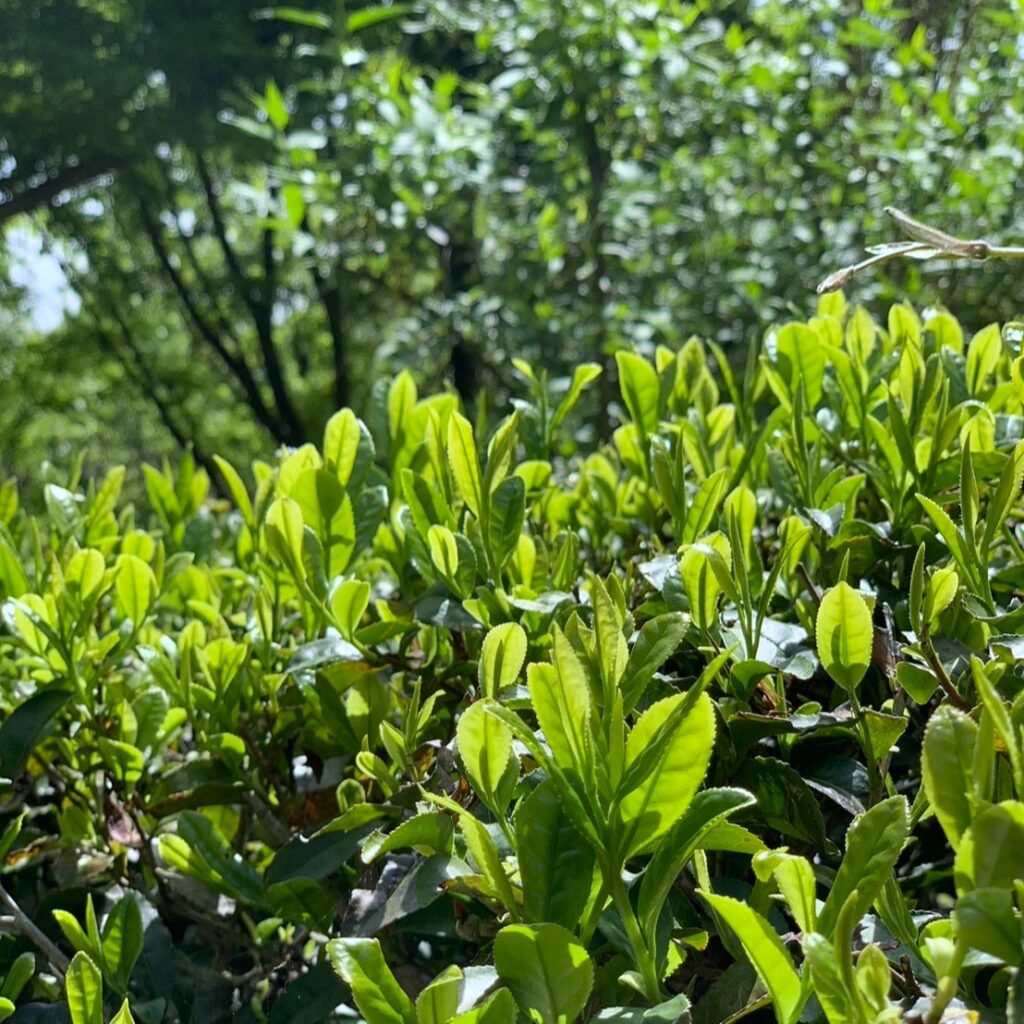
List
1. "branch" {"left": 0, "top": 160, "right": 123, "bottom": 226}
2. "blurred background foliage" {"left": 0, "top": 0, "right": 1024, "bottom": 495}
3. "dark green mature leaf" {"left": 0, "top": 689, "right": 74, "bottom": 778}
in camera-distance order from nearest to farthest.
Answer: "dark green mature leaf" {"left": 0, "top": 689, "right": 74, "bottom": 778}
"blurred background foliage" {"left": 0, "top": 0, "right": 1024, "bottom": 495}
"branch" {"left": 0, "top": 160, "right": 123, "bottom": 226}

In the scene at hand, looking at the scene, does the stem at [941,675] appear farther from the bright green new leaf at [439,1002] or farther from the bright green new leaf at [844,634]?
the bright green new leaf at [439,1002]

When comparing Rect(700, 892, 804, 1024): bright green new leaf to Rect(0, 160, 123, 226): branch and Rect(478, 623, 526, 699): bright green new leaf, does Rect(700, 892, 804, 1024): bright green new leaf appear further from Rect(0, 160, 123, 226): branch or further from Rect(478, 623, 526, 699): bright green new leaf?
Rect(0, 160, 123, 226): branch

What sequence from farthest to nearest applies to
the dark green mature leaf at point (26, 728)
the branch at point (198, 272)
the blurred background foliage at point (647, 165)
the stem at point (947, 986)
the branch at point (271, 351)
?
the branch at point (271, 351), the branch at point (198, 272), the blurred background foliage at point (647, 165), the dark green mature leaf at point (26, 728), the stem at point (947, 986)

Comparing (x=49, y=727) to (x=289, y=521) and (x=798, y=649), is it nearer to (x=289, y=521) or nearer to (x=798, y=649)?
(x=289, y=521)

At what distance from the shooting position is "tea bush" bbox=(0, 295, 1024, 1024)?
55 cm

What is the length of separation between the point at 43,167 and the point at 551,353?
10.5 m

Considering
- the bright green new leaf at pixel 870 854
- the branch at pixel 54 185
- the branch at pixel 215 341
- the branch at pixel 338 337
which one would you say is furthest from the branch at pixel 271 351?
the bright green new leaf at pixel 870 854

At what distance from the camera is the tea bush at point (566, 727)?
21.7 inches

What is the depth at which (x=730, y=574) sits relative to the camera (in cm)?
74

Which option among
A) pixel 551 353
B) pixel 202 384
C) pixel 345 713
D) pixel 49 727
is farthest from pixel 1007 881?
pixel 202 384

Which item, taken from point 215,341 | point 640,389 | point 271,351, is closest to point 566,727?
point 640,389

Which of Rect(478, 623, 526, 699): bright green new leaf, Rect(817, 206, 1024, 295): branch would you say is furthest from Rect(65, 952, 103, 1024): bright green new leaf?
Rect(817, 206, 1024, 295): branch

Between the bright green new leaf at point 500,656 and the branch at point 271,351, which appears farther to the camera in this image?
the branch at point 271,351

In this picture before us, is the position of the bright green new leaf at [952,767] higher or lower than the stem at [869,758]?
higher
